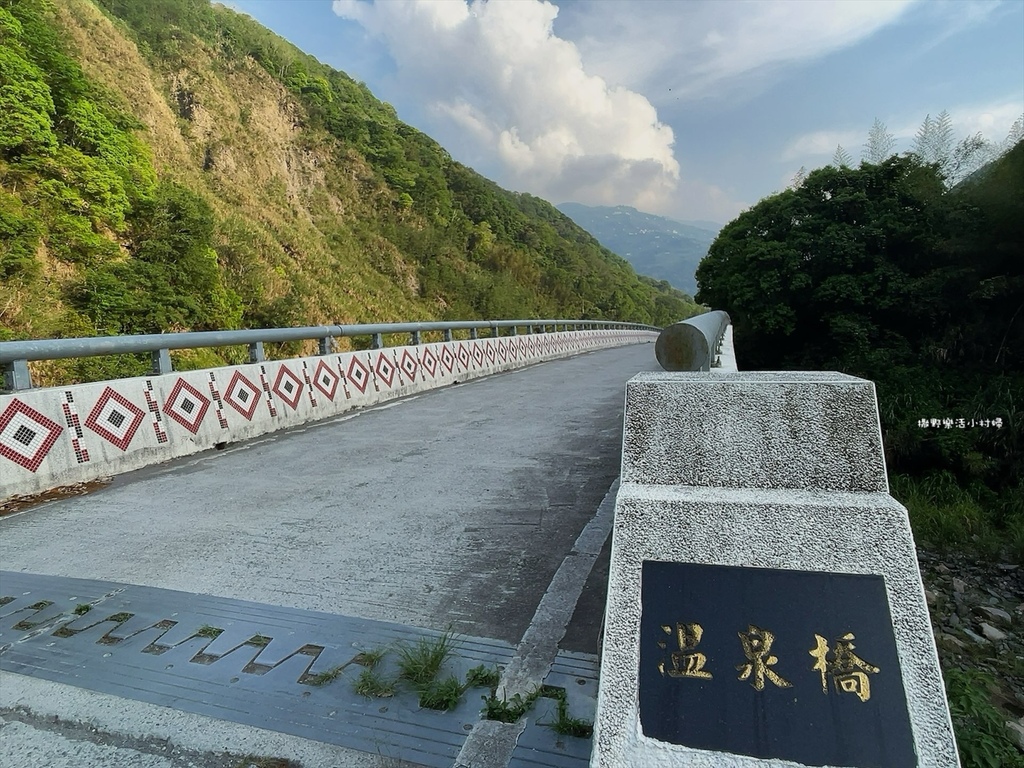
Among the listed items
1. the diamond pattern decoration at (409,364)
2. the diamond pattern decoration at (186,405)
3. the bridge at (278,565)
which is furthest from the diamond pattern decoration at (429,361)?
the diamond pattern decoration at (186,405)

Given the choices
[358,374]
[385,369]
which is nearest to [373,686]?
[358,374]

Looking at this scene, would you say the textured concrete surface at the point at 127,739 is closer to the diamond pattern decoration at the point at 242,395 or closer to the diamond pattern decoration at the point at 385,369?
the diamond pattern decoration at the point at 242,395

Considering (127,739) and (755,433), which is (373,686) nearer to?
(127,739)

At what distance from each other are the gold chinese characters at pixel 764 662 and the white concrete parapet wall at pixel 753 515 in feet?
0.05

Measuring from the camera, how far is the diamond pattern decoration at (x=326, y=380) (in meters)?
7.66

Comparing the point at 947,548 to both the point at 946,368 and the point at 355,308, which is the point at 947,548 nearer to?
the point at 946,368

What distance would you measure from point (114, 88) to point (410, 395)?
19064 millimetres

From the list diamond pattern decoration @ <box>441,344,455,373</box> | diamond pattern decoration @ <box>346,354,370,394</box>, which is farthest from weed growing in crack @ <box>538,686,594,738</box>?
diamond pattern decoration @ <box>441,344,455,373</box>

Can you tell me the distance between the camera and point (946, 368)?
15.3m

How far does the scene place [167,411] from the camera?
5688 millimetres

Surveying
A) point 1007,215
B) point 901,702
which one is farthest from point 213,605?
point 1007,215

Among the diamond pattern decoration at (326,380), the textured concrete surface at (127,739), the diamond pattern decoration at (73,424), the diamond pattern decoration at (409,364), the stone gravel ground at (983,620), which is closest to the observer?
the textured concrete surface at (127,739)

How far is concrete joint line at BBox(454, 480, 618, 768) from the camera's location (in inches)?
79.9

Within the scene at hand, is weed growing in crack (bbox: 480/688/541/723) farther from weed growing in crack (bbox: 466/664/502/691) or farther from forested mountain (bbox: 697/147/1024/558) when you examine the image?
forested mountain (bbox: 697/147/1024/558)
